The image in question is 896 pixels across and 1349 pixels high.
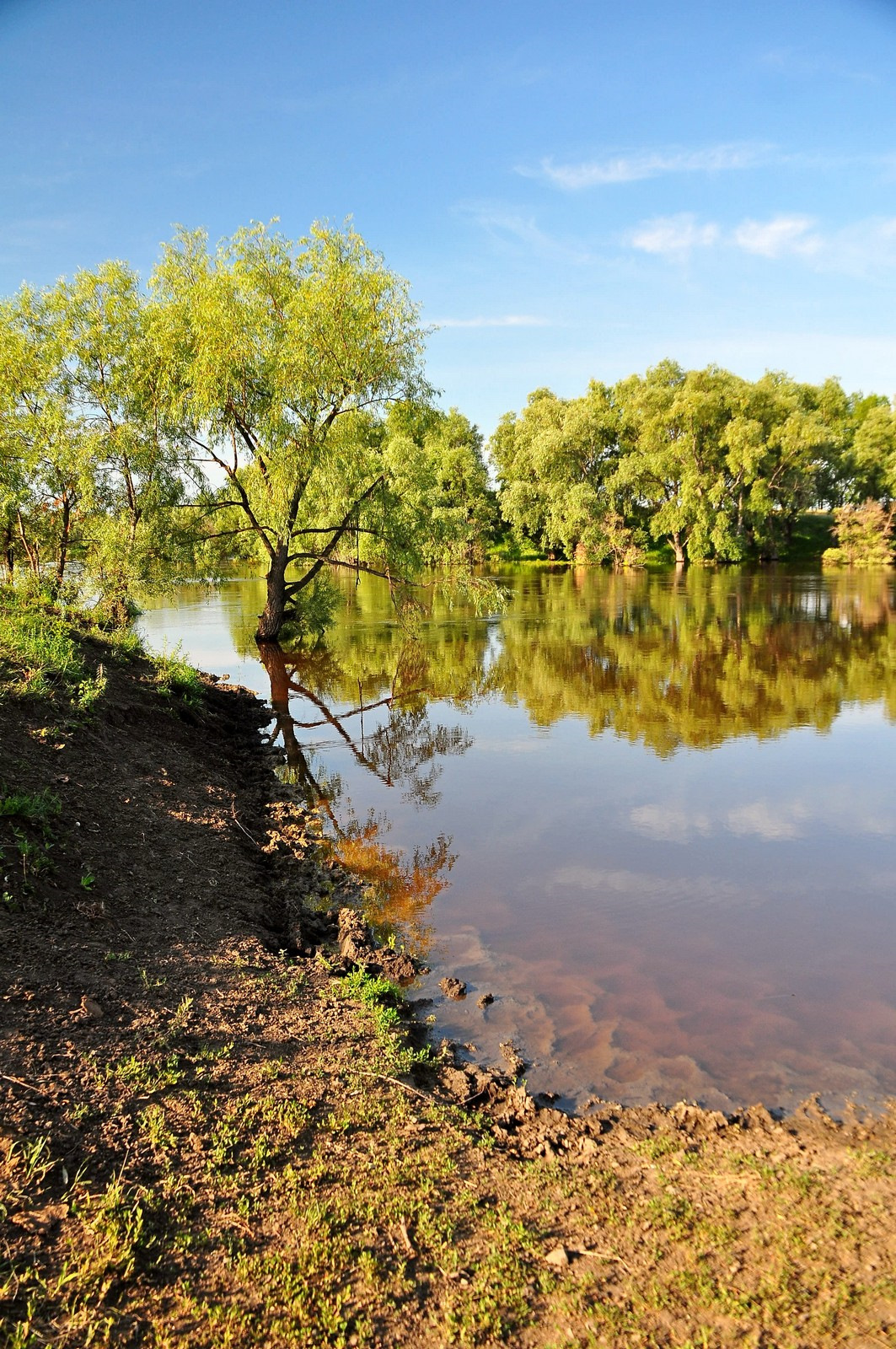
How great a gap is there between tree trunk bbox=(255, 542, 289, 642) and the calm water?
354 cm

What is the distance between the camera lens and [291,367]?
22.6m

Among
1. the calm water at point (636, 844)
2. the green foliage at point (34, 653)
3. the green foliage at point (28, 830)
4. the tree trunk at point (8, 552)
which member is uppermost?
the tree trunk at point (8, 552)

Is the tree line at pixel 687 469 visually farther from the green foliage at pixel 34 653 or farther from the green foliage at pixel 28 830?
the green foliage at pixel 28 830

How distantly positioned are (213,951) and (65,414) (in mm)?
18406

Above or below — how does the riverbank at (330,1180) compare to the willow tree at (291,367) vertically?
below

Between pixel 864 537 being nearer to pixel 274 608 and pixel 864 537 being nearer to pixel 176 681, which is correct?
pixel 274 608

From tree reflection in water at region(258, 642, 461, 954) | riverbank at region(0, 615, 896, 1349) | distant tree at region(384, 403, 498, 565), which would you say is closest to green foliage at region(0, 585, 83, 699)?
riverbank at region(0, 615, 896, 1349)

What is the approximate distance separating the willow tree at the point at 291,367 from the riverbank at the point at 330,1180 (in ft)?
60.9

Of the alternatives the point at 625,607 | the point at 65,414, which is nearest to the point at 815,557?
the point at 625,607

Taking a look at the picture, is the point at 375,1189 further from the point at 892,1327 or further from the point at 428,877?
the point at 428,877

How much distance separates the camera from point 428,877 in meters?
9.08

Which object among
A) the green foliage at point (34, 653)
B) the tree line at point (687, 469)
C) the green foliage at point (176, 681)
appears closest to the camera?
the green foliage at point (34, 653)

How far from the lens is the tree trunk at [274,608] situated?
88.1 ft

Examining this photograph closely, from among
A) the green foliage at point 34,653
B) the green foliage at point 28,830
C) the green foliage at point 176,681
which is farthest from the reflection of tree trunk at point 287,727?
the green foliage at point 28,830
